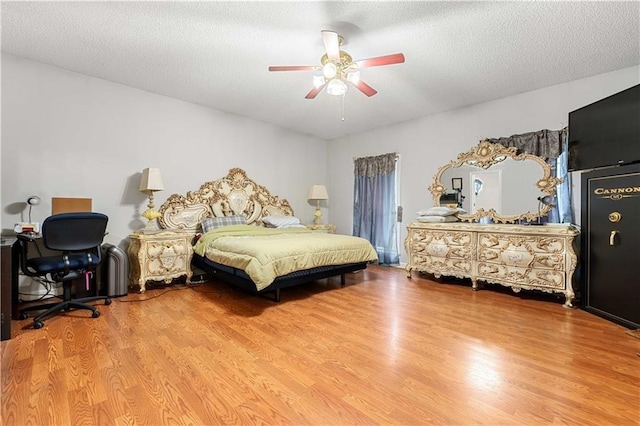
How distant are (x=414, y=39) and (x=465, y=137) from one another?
2232 millimetres

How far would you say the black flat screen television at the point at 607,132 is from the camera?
2.56 m

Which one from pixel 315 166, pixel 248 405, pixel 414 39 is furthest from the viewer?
pixel 315 166

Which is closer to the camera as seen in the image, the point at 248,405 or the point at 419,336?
the point at 248,405

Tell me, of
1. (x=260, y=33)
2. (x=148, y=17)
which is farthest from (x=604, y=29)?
(x=148, y=17)

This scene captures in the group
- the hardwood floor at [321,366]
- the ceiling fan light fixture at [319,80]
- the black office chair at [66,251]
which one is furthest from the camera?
the ceiling fan light fixture at [319,80]

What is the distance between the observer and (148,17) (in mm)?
2414

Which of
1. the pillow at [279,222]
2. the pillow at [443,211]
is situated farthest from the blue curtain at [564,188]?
the pillow at [279,222]

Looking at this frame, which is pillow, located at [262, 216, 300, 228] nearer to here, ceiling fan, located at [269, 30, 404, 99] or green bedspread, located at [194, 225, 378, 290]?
green bedspread, located at [194, 225, 378, 290]

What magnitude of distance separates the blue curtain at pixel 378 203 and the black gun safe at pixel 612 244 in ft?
8.81

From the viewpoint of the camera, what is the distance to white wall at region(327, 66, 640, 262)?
345 cm

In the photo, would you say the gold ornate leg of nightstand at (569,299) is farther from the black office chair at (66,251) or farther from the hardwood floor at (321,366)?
the black office chair at (66,251)

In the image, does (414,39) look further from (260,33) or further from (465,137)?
(465,137)

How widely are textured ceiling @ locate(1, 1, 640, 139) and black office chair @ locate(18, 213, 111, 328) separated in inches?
68.0

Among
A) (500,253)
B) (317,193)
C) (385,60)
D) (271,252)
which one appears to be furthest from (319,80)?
(317,193)
